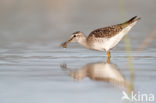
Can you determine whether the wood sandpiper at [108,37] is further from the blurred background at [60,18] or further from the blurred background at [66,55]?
the blurred background at [60,18]

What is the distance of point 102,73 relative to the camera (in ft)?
28.7

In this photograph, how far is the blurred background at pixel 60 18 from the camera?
14236 millimetres

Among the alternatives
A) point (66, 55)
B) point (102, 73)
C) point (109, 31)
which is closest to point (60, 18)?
point (66, 55)

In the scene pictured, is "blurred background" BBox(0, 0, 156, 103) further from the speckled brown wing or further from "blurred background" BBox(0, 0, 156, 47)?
the speckled brown wing

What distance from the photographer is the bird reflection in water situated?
798 cm

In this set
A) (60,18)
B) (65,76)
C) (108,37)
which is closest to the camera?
(65,76)

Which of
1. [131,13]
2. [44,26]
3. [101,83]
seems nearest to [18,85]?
[101,83]

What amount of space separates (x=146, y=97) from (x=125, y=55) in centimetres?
424

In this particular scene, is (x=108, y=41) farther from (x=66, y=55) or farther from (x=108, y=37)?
(x=66, y=55)

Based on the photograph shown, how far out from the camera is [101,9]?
19.5 meters

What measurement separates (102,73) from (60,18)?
928cm

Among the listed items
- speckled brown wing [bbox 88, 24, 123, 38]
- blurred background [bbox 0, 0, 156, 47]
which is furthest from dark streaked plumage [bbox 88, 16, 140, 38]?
blurred background [bbox 0, 0, 156, 47]

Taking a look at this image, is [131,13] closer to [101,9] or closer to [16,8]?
[101,9]

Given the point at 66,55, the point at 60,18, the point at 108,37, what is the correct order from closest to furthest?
the point at 108,37, the point at 66,55, the point at 60,18
